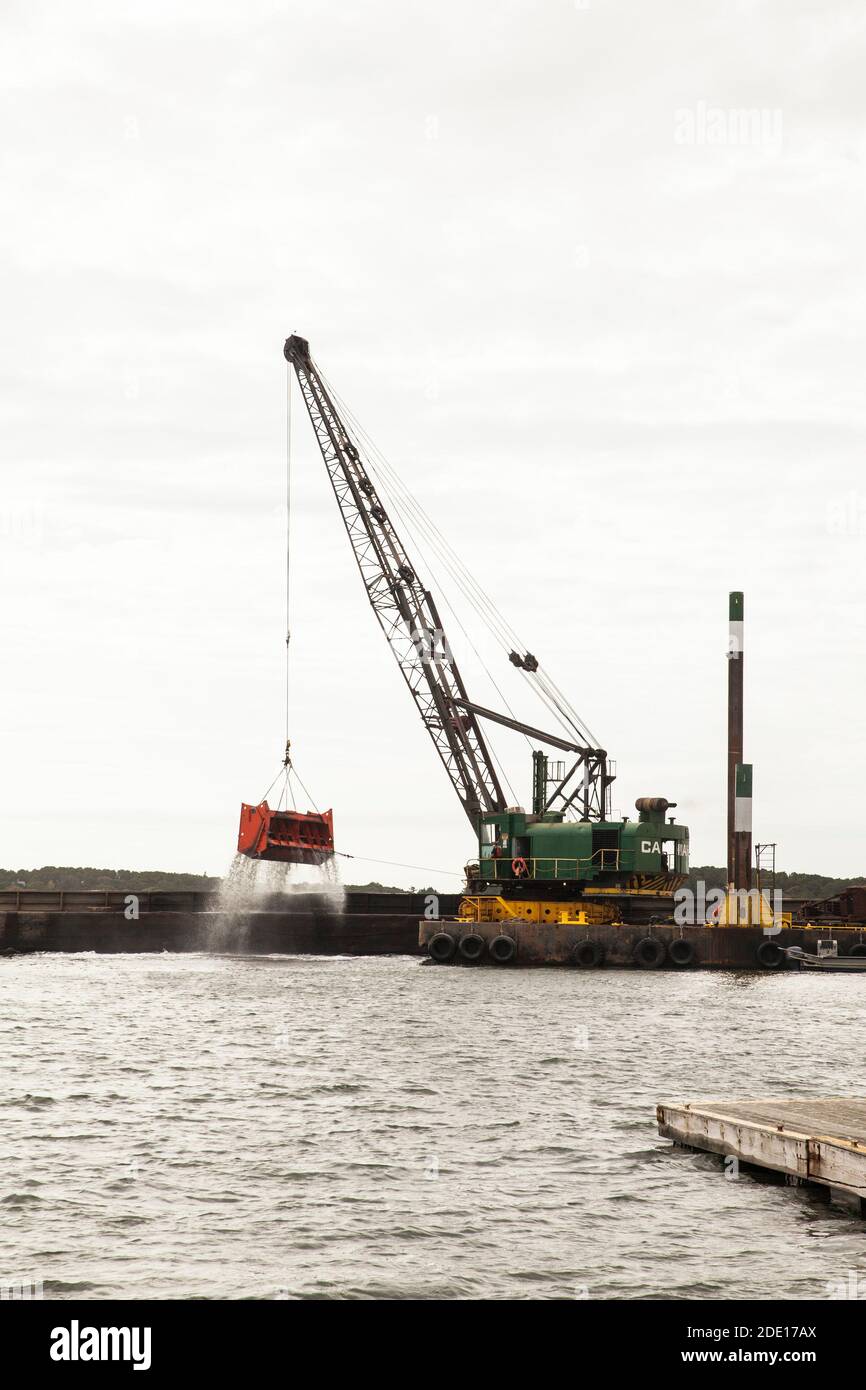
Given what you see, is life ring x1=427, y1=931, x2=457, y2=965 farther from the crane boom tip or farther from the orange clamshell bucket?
the crane boom tip

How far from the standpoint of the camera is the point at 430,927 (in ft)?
231

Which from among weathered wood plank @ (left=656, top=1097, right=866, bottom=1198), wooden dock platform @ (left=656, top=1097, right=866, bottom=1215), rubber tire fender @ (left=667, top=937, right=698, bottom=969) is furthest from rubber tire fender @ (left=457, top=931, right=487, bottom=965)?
wooden dock platform @ (left=656, top=1097, right=866, bottom=1215)

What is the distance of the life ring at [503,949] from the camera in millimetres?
68062

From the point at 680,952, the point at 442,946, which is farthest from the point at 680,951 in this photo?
the point at 442,946

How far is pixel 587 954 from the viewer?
67.3 metres

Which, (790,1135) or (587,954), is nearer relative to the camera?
(790,1135)

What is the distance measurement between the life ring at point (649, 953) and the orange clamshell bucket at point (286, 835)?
18580 millimetres

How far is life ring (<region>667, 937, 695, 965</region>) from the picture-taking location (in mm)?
67125

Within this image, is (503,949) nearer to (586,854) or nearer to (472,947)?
(472,947)

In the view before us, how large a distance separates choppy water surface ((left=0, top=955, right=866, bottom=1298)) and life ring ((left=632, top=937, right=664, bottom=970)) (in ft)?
66.3

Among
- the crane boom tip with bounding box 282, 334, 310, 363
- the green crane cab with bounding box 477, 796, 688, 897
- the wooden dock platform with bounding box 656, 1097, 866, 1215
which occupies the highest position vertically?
the crane boom tip with bounding box 282, 334, 310, 363

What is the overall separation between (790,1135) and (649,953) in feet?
158
